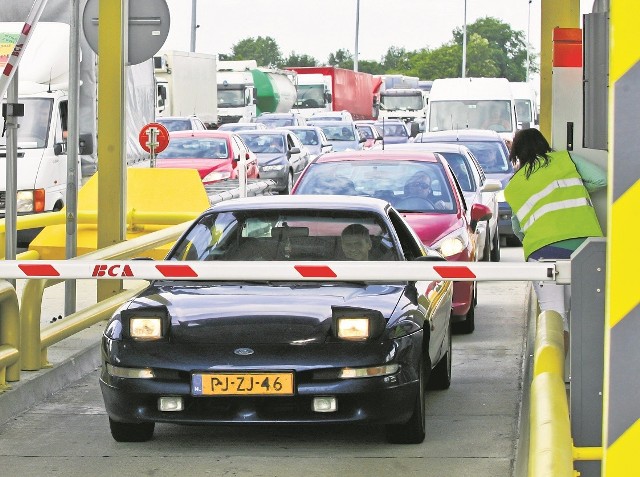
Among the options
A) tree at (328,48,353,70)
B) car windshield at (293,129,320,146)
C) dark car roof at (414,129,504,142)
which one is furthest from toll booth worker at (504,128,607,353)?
tree at (328,48,353,70)

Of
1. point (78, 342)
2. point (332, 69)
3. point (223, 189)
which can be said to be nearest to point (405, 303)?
point (78, 342)

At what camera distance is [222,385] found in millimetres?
7176

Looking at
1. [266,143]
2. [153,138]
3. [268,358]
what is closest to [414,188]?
[268,358]

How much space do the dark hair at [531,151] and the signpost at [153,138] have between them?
425 inches

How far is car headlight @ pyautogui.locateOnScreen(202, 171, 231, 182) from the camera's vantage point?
27609 mm

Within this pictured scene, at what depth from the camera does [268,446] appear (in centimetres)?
768

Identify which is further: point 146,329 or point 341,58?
point 341,58

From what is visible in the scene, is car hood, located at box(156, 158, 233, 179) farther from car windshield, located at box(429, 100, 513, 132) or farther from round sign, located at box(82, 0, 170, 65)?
round sign, located at box(82, 0, 170, 65)

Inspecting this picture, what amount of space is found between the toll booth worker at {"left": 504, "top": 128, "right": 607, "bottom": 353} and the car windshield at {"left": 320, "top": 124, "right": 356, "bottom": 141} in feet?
124

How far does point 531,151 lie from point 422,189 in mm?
4760

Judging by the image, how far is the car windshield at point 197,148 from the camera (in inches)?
1133

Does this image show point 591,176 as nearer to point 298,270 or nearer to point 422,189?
point 298,270

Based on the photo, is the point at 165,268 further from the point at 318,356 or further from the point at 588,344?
the point at 318,356

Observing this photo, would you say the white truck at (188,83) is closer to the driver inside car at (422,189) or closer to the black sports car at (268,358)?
the driver inside car at (422,189)
